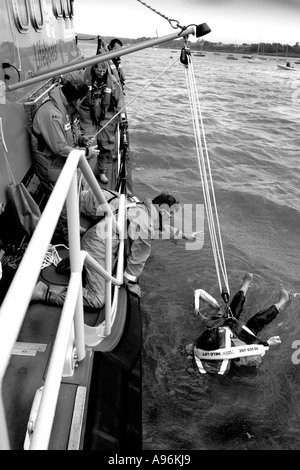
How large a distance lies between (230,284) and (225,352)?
112 inches

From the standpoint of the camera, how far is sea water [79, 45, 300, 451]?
3957mm

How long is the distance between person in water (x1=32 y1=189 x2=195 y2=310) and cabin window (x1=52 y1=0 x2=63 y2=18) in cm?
369

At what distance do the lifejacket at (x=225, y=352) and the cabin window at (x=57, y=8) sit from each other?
18.7 ft

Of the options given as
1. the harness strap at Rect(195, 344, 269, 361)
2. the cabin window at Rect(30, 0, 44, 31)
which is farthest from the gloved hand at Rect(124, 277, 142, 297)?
the cabin window at Rect(30, 0, 44, 31)

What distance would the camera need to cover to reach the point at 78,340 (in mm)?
1977

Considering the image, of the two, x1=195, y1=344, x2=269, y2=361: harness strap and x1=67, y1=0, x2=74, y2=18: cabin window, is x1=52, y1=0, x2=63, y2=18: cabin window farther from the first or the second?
x1=195, y1=344, x2=269, y2=361: harness strap

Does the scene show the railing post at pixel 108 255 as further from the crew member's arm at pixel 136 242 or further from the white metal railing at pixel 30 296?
the crew member's arm at pixel 136 242

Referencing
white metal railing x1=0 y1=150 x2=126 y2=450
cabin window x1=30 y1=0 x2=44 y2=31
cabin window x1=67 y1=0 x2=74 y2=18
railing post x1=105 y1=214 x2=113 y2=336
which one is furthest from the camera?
cabin window x1=67 y1=0 x2=74 y2=18

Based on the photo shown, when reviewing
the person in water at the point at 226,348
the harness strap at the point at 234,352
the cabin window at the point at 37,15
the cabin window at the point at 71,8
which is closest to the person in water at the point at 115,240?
the person in water at the point at 226,348

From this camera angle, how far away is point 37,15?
484 cm

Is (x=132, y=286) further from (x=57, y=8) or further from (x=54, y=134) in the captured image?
(x=57, y=8)

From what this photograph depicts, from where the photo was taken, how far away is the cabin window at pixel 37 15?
461cm

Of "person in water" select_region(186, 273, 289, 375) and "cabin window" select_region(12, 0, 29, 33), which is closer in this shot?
"person in water" select_region(186, 273, 289, 375)
